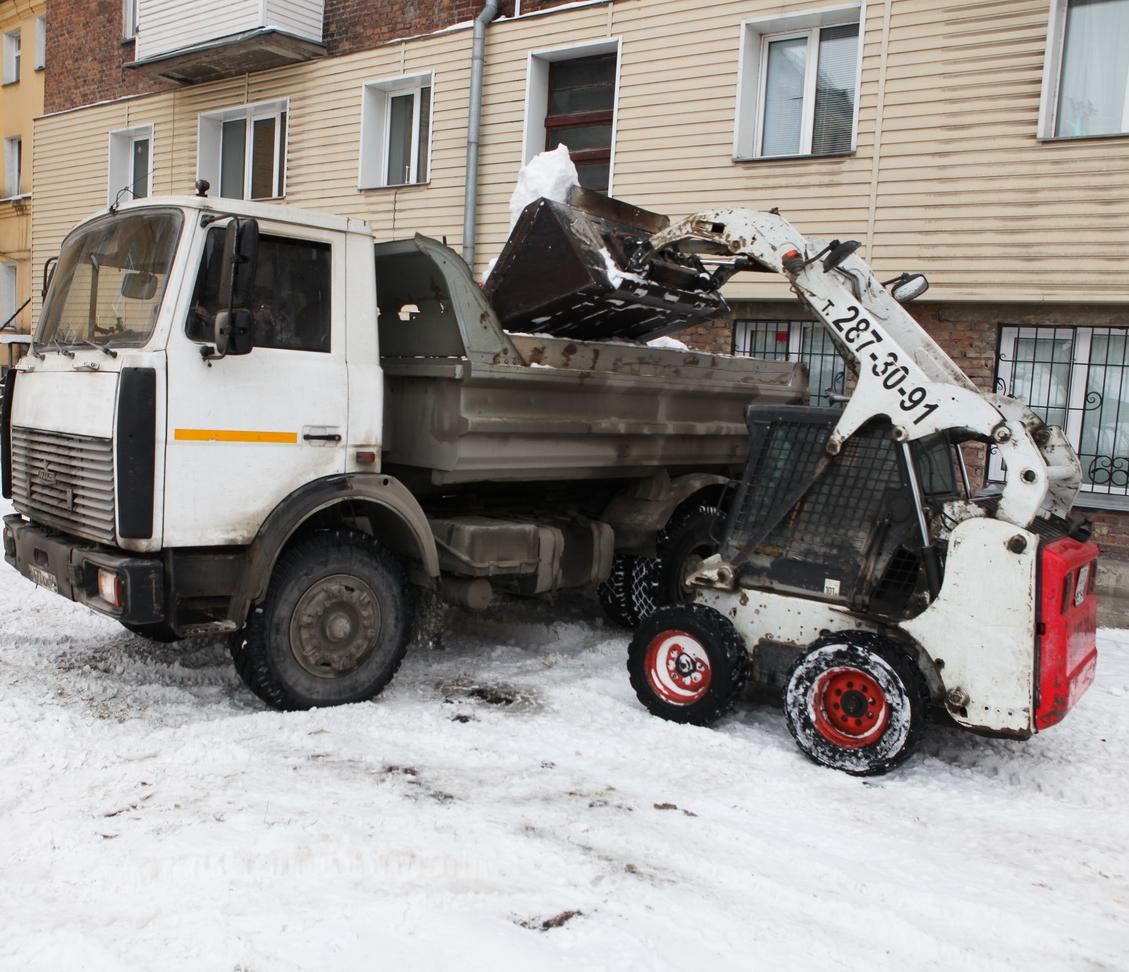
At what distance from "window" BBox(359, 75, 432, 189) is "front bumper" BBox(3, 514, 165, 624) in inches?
348

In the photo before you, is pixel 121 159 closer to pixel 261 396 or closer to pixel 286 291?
pixel 286 291

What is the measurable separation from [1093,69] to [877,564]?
6.28m

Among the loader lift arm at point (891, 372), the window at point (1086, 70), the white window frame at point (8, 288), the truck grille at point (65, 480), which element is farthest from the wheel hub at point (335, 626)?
the white window frame at point (8, 288)

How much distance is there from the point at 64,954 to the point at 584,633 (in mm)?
4521

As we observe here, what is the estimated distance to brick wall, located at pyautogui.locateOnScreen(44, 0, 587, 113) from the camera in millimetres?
13367

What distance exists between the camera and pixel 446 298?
17.7ft

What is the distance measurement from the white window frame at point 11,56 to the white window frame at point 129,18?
4884 mm

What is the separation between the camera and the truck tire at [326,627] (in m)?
4.88

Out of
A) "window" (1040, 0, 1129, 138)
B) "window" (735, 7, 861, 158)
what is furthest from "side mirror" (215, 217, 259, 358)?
"window" (1040, 0, 1129, 138)

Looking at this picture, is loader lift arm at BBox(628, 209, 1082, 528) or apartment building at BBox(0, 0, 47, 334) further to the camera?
apartment building at BBox(0, 0, 47, 334)

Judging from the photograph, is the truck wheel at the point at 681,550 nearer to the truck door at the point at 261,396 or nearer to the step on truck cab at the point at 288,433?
the step on truck cab at the point at 288,433

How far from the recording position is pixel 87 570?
4723 mm

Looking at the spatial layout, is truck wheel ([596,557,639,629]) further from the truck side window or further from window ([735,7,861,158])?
window ([735,7,861,158])

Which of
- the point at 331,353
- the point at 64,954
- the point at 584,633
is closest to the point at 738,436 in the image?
the point at 584,633
